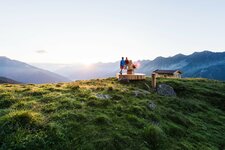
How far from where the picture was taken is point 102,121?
16656mm

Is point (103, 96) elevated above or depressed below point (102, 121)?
above

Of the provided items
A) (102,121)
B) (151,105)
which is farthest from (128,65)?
(102,121)

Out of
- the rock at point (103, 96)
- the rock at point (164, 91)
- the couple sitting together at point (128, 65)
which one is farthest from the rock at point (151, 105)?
the couple sitting together at point (128, 65)

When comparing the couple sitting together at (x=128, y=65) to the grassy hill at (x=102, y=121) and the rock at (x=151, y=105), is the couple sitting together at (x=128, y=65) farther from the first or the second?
the rock at (x=151, y=105)

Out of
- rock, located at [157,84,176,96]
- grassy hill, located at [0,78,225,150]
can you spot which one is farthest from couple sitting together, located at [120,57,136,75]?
grassy hill, located at [0,78,225,150]

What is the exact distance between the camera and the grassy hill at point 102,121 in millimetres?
13891

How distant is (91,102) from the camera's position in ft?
66.1

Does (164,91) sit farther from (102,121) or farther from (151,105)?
(102,121)

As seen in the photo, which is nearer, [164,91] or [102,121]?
[102,121]

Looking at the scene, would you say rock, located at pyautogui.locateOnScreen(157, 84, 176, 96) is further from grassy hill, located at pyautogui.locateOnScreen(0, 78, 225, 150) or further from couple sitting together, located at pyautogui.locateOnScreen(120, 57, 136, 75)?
couple sitting together, located at pyautogui.locateOnScreen(120, 57, 136, 75)

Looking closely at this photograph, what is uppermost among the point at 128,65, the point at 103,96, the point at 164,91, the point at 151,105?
the point at 128,65

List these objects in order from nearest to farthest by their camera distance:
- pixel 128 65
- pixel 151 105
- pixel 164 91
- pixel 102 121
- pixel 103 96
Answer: pixel 102 121 < pixel 151 105 < pixel 103 96 < pixel 164 91 < pixel 128 65

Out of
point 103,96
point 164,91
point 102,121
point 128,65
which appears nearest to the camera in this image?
point 102,121

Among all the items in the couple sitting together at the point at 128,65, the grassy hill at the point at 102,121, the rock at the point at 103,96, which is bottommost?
the grassy hill at the point at 102,121
